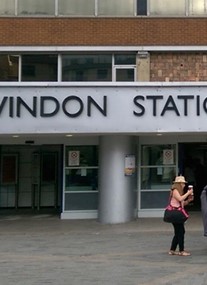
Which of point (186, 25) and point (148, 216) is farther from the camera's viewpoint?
point (186, 25)

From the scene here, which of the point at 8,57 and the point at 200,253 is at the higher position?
the point at 8,57

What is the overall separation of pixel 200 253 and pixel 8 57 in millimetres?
10641

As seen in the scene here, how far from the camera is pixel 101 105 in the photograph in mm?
14266

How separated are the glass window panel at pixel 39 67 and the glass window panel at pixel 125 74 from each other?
2256mm

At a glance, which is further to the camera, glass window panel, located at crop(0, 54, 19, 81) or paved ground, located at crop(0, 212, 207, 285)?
glass window panel, located at crop(0, 54, 19, 81)

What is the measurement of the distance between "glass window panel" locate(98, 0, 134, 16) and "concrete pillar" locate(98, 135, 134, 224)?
4.94 m

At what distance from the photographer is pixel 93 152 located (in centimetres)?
1636

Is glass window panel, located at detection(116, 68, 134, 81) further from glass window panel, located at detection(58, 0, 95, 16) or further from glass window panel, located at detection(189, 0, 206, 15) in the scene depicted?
glass window panel, located at detection(189, 0, 206, 15)

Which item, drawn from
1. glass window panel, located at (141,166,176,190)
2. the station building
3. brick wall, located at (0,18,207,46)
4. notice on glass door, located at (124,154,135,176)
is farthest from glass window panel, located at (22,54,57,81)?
glass window panel, located at (141,166,176,190)

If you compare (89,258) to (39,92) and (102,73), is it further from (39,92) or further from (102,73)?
(102,73)

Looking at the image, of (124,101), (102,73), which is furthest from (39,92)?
(102,73)

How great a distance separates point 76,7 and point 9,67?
10.5 feet

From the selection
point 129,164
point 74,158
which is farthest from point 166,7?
point 74,158

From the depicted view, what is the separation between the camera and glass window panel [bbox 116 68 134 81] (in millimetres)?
17250
